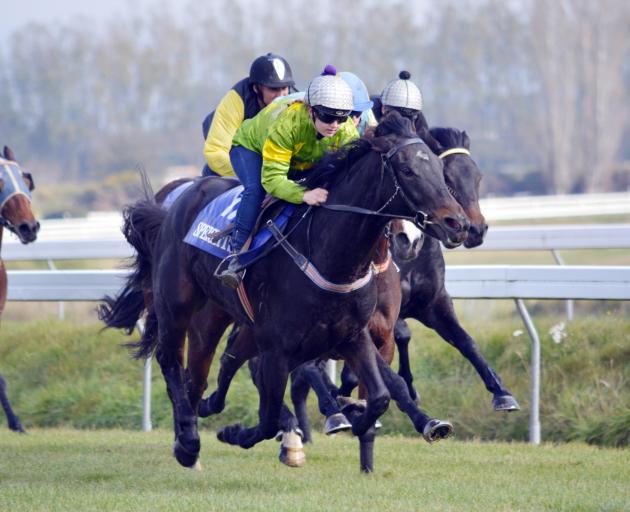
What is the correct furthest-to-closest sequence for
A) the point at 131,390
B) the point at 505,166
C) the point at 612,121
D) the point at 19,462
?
Answer: the point at 505,166 → the point at 612,121 → the point at 131,390 → the point at 19,462

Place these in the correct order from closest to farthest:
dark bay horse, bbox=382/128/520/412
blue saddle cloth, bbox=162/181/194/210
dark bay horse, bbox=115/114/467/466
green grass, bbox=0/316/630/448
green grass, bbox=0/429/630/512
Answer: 1. dark bay horse, bbox=115/114/467/466
2. green grass, bbox=0/429/630/512
3. dark bay horse, bbox=382/128/520/412
4. blue saddle cloth, bbox=162/181/194/210
5. green grass, bbox=0/316/630/448

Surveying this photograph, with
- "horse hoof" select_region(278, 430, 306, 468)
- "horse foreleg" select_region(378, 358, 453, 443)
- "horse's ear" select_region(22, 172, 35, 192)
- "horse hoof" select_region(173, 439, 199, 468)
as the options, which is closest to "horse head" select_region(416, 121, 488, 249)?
"horse foreleg" select_region(378, 358, 453, 443)

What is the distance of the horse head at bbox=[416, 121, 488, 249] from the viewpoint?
700 centimetres

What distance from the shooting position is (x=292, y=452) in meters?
7.17

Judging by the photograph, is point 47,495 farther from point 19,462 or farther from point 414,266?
point 414,266

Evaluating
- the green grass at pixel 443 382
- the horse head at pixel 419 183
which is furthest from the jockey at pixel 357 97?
the green grass at pixel 443 382

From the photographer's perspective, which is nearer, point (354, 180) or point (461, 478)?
point (354, 180)

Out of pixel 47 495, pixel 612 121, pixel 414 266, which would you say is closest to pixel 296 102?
pixel 414 266

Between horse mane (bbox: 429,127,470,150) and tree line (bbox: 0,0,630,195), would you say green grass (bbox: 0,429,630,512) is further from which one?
tree line (bbox: 0,0,630,195)

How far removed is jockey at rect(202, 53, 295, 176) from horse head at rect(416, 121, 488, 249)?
105 cm

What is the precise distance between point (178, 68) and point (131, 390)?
5991 cm

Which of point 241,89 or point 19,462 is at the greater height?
point 241,89

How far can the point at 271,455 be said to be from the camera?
8047mm

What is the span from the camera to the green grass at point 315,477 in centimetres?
591
